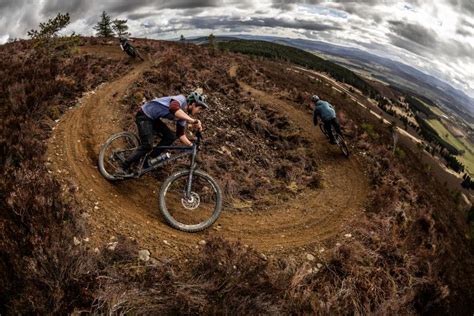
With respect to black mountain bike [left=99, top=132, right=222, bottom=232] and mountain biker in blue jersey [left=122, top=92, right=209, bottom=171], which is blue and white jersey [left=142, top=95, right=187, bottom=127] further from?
black mountain bike [left=99, top=132, right=222, bottom=232]

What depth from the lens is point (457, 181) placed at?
16062 cm

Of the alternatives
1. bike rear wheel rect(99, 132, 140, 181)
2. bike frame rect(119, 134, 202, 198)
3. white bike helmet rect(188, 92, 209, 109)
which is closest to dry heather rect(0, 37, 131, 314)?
bike rear wheel rect(99, 132, 140, 181)

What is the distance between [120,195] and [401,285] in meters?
8.09

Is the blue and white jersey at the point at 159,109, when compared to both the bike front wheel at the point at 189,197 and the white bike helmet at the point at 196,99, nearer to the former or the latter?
the white bike helmet at the point at 196,99

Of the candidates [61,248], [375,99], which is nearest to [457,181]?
[375,99]

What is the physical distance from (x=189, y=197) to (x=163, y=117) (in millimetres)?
2201

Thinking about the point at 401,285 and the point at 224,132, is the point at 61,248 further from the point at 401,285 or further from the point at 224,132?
the point at 224,132

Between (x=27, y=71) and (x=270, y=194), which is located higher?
(x=27, y=71)

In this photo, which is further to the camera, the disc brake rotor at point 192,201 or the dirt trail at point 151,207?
the disc brake rotor at point 192,201

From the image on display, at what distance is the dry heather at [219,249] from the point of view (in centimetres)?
537

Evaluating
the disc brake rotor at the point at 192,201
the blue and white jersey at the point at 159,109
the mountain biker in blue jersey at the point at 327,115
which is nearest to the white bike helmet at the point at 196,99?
the blue and white jersey at the point at 159,109

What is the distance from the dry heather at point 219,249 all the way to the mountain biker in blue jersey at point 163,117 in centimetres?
223

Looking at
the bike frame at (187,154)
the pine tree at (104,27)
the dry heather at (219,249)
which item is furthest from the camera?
the pine tree at (104,27)

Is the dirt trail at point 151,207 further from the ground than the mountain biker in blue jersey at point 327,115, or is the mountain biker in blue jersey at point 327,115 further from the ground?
the dirt trail at point 151,207
